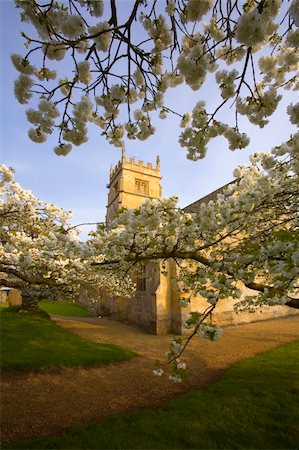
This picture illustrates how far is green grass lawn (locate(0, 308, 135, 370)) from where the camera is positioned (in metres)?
9.23

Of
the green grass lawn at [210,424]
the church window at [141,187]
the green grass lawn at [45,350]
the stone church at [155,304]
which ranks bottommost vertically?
the green grass lawn at [210,424]

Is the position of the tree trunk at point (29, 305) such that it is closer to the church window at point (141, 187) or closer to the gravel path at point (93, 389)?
the gravel path at point (93, 389)

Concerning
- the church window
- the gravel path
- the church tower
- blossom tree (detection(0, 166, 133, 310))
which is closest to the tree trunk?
blossom tree (detection(0, 166, 133, 310))

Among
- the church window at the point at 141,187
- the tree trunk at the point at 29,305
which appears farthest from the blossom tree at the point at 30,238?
the church window at the point at 141,187

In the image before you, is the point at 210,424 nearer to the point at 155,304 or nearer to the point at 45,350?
the point at 45,350

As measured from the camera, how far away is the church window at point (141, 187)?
31.8 meters

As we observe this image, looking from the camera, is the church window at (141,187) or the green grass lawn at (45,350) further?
the church window at (141,187)

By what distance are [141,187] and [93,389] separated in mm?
26376

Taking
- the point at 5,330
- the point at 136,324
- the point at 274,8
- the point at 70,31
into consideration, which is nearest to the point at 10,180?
the point at 5,330

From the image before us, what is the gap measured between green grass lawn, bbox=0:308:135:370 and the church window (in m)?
20.1

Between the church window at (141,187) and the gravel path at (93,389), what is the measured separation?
21.3 metres

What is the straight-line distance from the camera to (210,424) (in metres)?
5.63

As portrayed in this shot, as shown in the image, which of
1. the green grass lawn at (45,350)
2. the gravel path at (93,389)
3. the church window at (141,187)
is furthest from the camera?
the church window at (141,187)

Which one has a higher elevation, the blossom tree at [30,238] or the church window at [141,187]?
the church window at [141,187]
